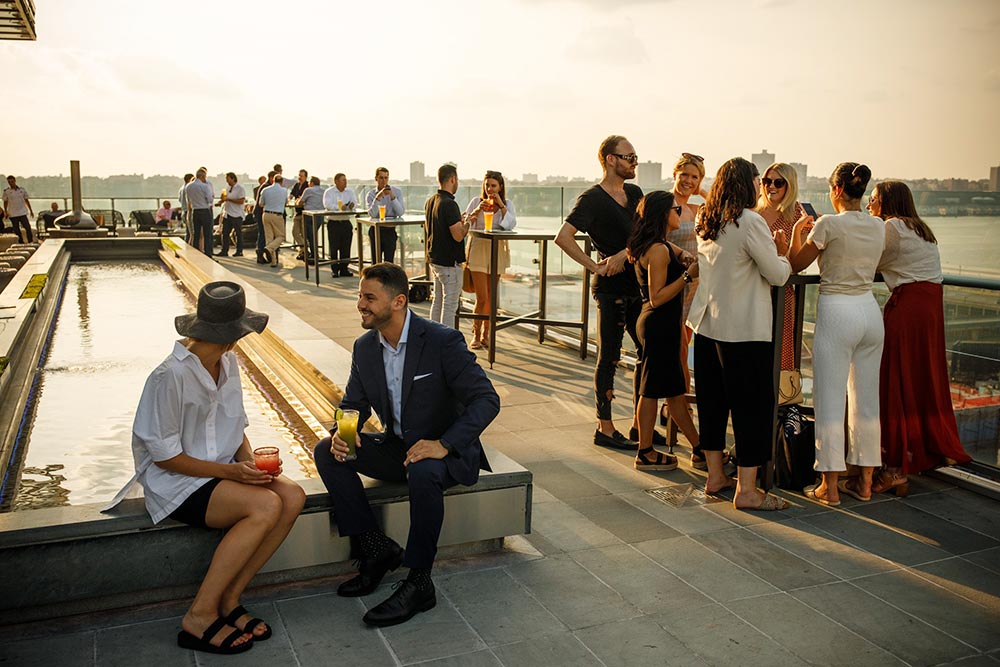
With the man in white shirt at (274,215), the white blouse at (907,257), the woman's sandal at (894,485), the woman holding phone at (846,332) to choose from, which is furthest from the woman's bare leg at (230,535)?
the man in white shirt at (274,215)

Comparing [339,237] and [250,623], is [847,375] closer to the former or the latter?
[250,623]

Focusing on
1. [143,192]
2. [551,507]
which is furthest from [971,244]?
[143,192]

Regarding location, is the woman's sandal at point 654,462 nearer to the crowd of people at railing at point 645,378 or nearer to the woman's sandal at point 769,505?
the crowd of people at railing at point 645,378

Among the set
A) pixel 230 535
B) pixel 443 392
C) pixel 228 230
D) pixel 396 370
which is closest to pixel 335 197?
pixel 228 230

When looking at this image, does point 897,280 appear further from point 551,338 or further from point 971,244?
point 551,338

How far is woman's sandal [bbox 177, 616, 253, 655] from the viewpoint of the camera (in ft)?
10.2

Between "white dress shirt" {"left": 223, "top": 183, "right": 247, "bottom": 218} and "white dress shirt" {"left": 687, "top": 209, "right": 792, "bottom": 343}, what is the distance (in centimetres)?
1533

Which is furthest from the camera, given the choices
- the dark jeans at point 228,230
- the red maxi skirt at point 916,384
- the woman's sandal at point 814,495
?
the dark jeans at point 228,230

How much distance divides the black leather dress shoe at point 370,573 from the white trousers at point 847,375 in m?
2.35

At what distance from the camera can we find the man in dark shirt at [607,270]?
5652mm

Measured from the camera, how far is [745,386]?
4.56 metres

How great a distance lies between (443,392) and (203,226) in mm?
14555

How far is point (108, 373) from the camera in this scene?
7.00 m

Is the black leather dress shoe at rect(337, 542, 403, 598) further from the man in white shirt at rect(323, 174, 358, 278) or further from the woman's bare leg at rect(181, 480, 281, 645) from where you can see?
the man in white shirt at rect(323, 174, 358, 278)
